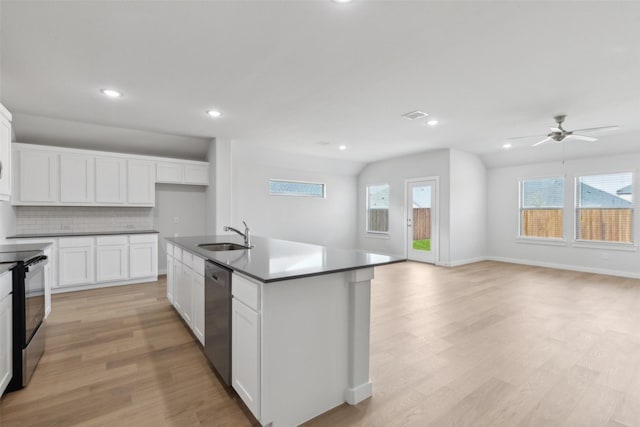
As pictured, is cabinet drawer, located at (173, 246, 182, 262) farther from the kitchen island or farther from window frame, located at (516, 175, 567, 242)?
window frame, located at (516, 175, 567, 242)

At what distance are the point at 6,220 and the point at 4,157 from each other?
7.65ft

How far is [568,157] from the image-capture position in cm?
629

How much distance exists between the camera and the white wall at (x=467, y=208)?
670 cm

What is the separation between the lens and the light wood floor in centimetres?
185

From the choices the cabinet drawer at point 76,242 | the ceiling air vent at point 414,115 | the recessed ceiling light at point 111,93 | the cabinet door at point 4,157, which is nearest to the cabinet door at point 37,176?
the cabinet drawer at point 76,242

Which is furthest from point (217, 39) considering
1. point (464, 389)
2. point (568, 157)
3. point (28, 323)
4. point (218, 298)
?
point (568, 157)

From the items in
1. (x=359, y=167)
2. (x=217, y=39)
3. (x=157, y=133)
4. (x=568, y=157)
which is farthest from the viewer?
(x=359, y=167)

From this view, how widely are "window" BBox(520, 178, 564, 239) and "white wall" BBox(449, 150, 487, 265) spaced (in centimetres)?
86

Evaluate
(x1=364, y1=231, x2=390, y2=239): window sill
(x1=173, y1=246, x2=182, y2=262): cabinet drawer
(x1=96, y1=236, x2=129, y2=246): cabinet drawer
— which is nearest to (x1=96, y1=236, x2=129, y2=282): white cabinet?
(x1=96, y1=236, x2=129, y2=246): cabinet drawer

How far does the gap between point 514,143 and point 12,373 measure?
777 cm

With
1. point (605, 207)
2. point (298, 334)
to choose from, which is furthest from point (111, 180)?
point (605, 207)

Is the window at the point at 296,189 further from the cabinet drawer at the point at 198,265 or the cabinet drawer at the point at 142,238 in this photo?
the cabinet drawer at the point at 198,265

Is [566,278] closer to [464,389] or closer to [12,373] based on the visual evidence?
[464,389]

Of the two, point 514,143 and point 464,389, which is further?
point 514,143
